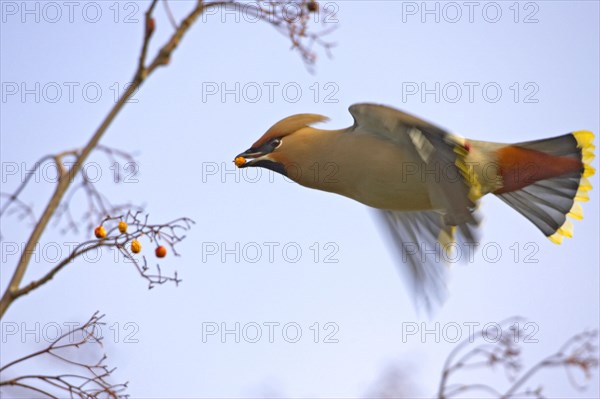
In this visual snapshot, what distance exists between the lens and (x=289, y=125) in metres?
4.20

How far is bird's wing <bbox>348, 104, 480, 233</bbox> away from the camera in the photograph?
12.3 feet

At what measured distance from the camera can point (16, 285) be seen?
53.0 inches

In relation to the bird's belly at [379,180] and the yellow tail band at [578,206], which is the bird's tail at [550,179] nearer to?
the yellow tail band at [578,206]

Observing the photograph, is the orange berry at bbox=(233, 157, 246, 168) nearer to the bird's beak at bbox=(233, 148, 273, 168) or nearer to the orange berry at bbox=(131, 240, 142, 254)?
the bird's beak at bbox=(233, 148, 273, 168)

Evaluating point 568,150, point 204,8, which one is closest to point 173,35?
point 204,8

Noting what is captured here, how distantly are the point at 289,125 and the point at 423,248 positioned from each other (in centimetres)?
91

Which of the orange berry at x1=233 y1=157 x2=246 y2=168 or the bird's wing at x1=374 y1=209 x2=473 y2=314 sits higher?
the orange berry at x1=233 y1=157 x2=246 y2=168

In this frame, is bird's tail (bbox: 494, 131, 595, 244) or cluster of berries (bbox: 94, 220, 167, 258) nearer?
cluster of berries (bbox: 94, 220, 167, 258)

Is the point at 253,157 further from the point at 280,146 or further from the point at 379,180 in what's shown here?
the point at 379,180

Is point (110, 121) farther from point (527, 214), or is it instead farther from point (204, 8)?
point (527, 214)

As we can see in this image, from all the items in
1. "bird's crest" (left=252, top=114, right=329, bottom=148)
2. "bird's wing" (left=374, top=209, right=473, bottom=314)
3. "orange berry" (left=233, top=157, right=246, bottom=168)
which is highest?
"bird's crest" (left=252, top=114, right=329, bottom=148)

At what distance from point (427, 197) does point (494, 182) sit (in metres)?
0.49

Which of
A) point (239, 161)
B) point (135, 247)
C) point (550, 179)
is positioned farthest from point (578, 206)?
point (135, 247)

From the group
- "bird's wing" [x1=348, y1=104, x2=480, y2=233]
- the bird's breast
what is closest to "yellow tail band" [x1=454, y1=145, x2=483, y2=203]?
"bird's wing" [x1=348, y1=104, x2=480, y2=233]
